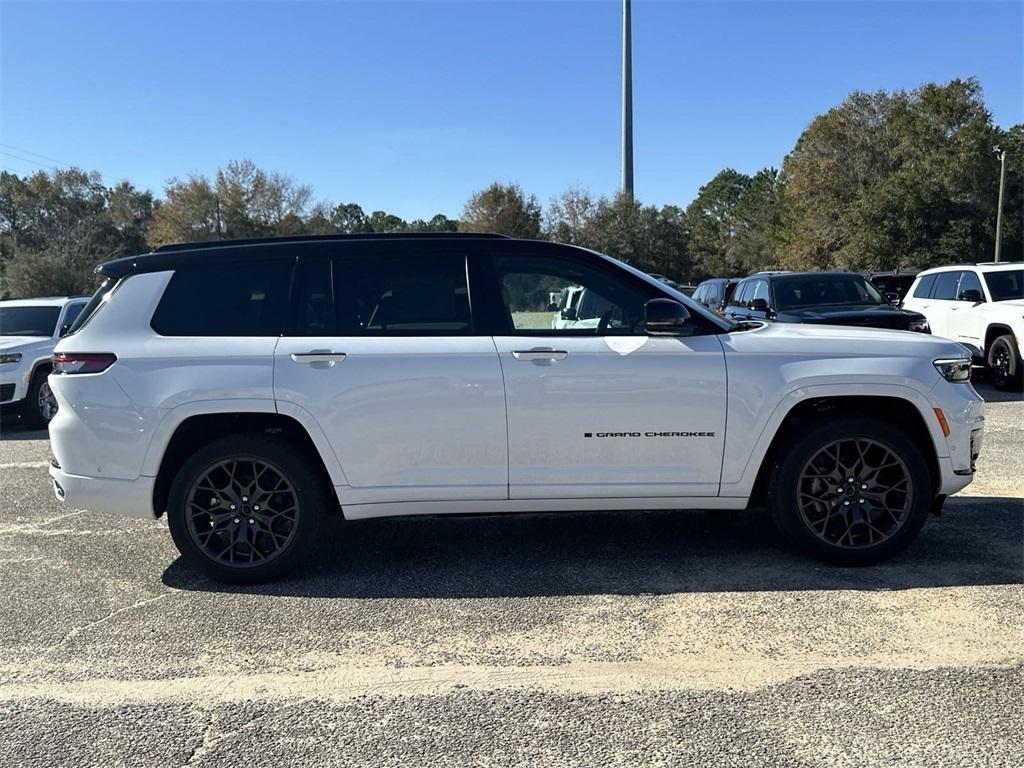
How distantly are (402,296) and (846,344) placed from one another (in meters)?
2.48

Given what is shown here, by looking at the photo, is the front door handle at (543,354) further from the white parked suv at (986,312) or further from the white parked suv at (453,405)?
the white parked suv at (986,312)

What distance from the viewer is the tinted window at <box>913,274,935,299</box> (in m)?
13.2

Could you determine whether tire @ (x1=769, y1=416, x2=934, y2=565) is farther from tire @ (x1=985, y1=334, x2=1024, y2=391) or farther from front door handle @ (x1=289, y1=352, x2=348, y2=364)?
tire @ (x1=985, y1=334, x2=1024, y2=391)

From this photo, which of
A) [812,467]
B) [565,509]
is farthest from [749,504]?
[565,509]

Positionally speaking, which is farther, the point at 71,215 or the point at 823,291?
the point at 71,215

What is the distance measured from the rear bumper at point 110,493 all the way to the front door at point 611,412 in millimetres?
2001

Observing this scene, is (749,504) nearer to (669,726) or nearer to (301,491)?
(669,726)

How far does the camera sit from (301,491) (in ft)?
14.3

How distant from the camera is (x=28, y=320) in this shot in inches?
449

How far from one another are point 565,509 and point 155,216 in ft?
187

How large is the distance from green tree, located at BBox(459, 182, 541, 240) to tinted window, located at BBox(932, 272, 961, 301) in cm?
3621

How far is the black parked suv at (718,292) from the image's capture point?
1545 cm

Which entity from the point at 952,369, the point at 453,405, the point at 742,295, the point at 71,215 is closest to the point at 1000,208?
the point at 742,295

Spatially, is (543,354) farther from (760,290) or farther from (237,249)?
(760,290)
